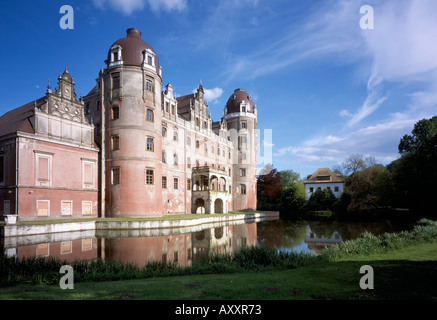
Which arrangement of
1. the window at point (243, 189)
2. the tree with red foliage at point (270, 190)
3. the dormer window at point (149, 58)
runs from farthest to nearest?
the tree with red foliage at point (270, 190) → the window at point (243, 189) → the dormer window at point (149, 58)

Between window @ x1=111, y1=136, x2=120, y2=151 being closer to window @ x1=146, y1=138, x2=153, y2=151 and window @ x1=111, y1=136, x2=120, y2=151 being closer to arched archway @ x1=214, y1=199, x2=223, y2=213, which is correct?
window @ x1=146, y1=138, x2=153, y2=151

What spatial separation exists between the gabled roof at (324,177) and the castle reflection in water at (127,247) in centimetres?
4336

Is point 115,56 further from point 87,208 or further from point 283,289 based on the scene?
point 283,289

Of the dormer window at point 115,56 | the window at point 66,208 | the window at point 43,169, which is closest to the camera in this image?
the window at point 43,169

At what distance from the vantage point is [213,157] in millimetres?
42656

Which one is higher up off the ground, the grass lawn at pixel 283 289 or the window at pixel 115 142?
the window at pixel 115 142

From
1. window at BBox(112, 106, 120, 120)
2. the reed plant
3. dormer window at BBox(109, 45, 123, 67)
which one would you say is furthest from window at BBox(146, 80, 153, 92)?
the reed plant

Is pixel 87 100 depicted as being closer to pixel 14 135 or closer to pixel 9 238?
pixel 14 135

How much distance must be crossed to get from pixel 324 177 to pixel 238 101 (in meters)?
26.3

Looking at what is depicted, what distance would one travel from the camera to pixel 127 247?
49.6 feet

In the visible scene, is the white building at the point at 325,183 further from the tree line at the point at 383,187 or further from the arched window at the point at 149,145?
the arched window at the point at 149,145

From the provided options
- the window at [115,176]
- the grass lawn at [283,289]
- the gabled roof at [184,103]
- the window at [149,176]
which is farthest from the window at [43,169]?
the grass lawn at [283,289]

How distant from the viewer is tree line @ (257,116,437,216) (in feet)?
111

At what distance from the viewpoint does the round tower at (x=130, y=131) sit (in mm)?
26516
